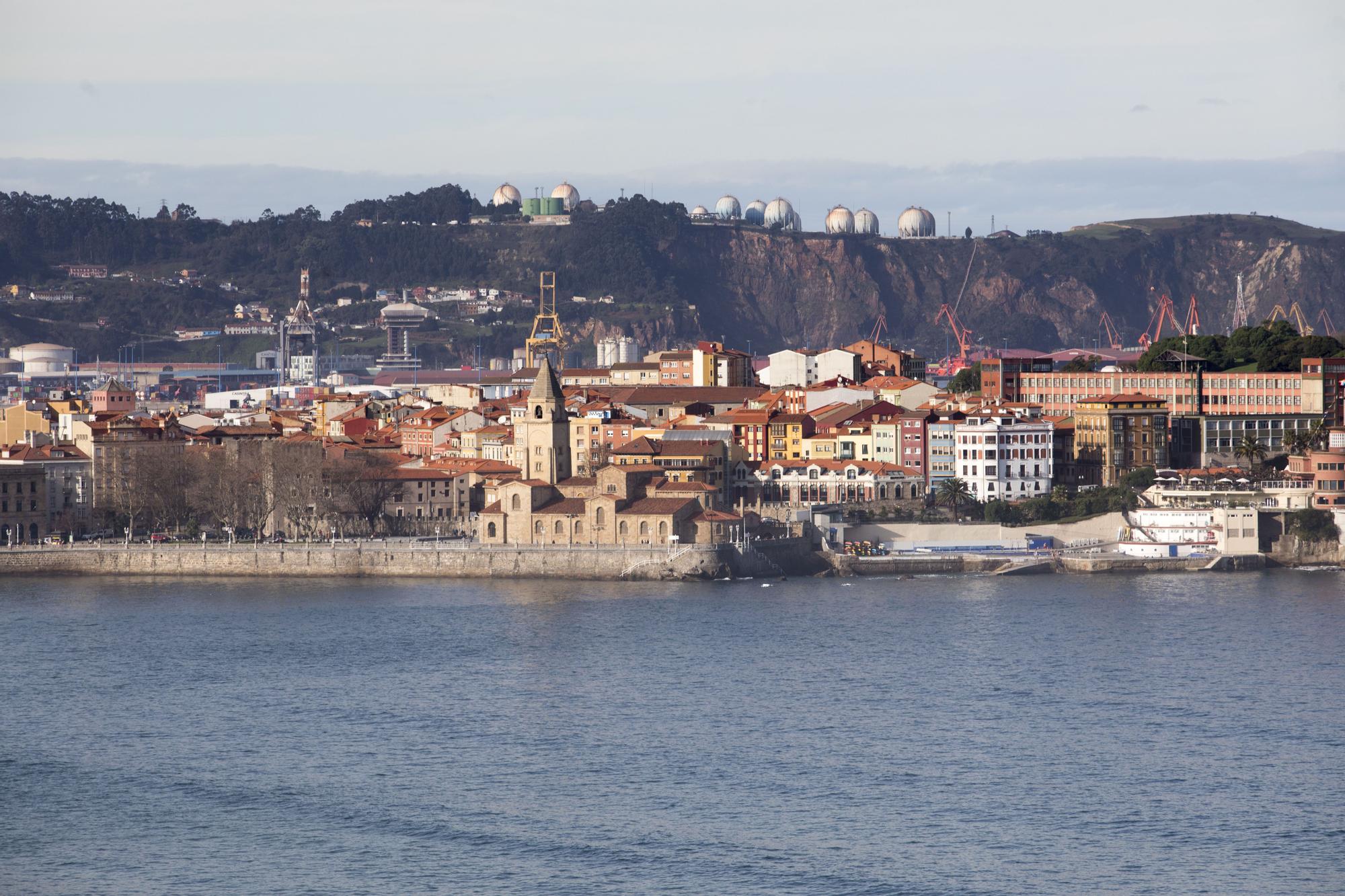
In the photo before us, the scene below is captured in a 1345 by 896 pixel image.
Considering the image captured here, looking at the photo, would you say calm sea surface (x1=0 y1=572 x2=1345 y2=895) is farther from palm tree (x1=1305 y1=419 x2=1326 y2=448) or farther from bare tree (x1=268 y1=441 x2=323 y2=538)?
palm tree (x1=1305 y1=419 x2=1326 y2=448)

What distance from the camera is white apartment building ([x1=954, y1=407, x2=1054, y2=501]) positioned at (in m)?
53.1

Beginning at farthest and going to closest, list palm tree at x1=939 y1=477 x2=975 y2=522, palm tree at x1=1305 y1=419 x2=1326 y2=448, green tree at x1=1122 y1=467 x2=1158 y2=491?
palm tree at x1=1305 y1=419 x2=1326 y2=448
palm tree at x1=939 y1=477 x2=975 y2=522
green tree at x1=1122 y1=467 x2=1158 y2=491

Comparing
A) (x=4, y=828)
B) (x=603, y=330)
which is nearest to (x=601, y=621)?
(x=4, y=828)

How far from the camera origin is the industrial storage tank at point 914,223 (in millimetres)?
162125

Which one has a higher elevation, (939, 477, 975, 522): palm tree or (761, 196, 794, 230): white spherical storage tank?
(761, 196, 794, 230): white spherical storage tank

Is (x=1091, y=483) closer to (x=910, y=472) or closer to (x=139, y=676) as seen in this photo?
(x=910, y=472)

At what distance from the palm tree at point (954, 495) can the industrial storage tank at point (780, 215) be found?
10692 cm

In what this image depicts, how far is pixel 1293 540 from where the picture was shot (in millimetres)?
48375

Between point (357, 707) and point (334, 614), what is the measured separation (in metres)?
9.80

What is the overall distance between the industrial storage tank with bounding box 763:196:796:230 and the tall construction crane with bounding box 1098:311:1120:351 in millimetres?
21960

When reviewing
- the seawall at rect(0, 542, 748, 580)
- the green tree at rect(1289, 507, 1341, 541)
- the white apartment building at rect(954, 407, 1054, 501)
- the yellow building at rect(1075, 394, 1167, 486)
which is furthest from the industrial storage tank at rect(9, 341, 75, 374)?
the green tree at rect(1289, 507, 1341, 541)

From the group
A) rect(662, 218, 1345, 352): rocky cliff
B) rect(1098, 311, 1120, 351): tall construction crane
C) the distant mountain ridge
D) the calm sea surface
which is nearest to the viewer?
the calm sea surface

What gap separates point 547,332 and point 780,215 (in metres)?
34.9

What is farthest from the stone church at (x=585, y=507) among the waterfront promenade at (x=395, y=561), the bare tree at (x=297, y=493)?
the bare tree at (x=297, y=493)
